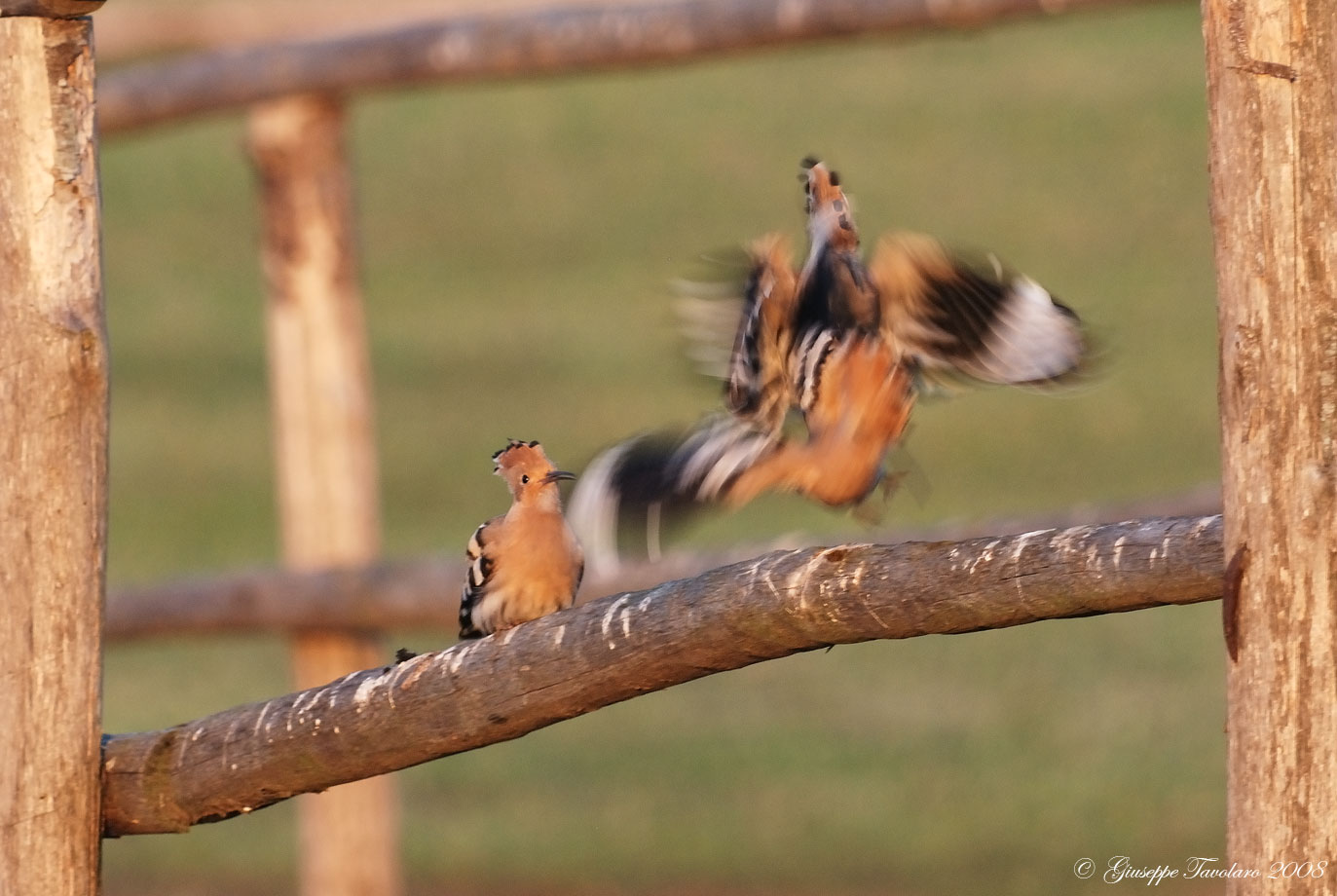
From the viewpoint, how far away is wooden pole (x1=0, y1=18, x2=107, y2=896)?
10.0 feet

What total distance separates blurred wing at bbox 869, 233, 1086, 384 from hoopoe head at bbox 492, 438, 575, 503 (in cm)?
85

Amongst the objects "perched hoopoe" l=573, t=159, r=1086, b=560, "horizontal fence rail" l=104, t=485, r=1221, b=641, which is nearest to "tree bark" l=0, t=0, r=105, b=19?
"perched hoopoe" l=573, t=159, r=1086, b=560

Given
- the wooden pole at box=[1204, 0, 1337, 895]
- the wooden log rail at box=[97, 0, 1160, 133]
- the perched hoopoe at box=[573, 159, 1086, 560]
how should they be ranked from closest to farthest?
the wooden pole at box=[1204, 0, 1337, 895]
the perched hoopoe at box=[573, 159, 1086, 560]
the wooden log rail at box=[97, 0, 1160, 133]

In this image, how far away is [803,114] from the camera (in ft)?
56.5

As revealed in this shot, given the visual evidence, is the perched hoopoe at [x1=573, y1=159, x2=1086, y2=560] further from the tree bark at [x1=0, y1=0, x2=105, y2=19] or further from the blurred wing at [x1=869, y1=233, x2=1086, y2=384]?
the tree bark at [x1=0, y1=0, x2=105, y2=19]

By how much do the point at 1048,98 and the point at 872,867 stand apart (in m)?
11.4

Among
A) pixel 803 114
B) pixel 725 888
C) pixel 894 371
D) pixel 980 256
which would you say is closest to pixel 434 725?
pixel 894 371

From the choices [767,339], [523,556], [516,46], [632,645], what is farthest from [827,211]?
[516,46]

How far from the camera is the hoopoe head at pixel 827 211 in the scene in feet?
10.1

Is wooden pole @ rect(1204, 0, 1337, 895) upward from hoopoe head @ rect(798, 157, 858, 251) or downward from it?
A: downward

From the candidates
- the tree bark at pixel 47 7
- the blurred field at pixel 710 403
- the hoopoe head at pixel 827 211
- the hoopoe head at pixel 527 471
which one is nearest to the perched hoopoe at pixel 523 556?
the hoopoe head at pixel 527 471

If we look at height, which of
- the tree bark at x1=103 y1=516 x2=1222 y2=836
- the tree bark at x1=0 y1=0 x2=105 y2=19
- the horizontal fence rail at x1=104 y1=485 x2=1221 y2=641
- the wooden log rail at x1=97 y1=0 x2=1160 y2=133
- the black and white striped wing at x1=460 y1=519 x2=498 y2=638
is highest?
the wooden log rail at x1=97 y1=0 x2=1160 y2=133

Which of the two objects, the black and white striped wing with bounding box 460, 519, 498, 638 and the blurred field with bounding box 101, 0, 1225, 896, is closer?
the black and white striped wing with bounding box 460, 519, 498, 638

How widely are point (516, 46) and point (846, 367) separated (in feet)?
8.86
